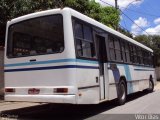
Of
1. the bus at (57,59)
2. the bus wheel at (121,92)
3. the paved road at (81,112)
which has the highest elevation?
the bus at (57,59)

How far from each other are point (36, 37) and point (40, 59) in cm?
84

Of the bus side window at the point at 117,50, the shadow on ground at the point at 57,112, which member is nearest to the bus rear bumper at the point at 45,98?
the shadow on ground at the point at 57,112

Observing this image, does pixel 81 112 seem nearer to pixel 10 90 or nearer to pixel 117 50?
pixel 10 90

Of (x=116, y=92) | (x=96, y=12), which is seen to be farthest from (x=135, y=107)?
(x=96, y=12)

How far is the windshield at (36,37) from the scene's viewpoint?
1084 cm

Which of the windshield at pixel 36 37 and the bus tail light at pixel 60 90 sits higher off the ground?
the windshield at pixel 36 37

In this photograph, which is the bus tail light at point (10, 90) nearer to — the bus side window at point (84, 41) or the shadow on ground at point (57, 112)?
the shadow on ground at point (57, 112)

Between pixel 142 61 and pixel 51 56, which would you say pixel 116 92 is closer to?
pixel 51 56

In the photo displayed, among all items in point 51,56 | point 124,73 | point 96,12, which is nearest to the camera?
point 51,56

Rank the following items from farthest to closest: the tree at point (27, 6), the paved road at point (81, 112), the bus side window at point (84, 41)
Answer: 1. the tree at point (27, 6)
2. the paved road at point (81, 112)
3. the bus side window at point (84, 41)

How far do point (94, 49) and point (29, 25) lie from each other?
2.25m

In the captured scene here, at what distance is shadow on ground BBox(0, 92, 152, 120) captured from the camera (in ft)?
38.7

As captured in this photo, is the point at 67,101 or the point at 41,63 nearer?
the point at 67,101

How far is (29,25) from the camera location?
38.1ft
